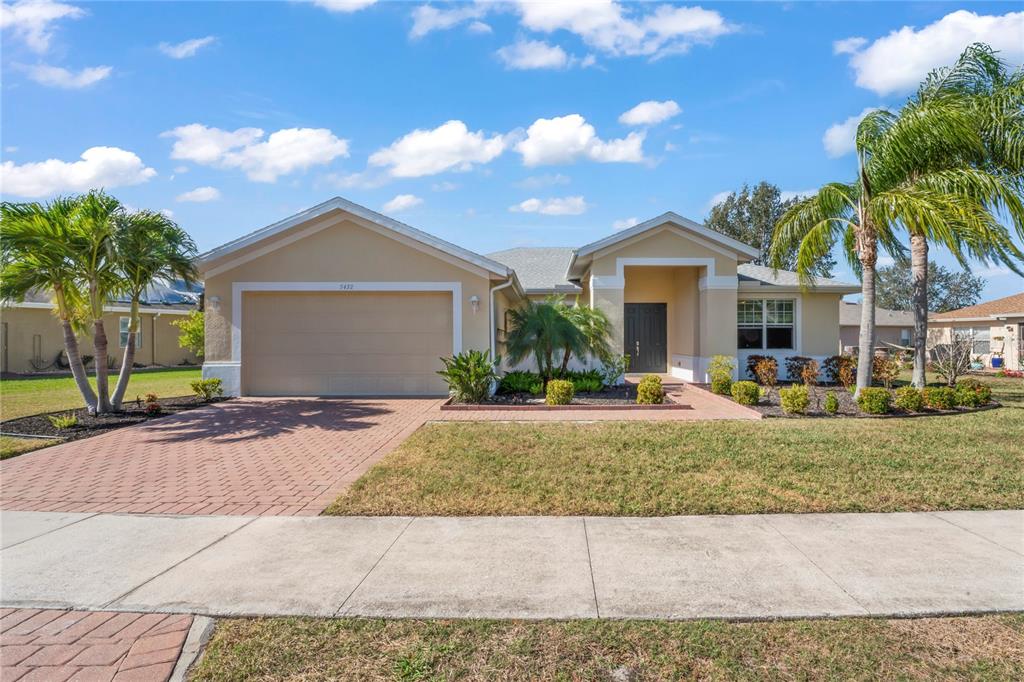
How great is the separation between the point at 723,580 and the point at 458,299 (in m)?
10.7

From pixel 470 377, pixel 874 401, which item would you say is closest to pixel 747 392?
pixel 874 401

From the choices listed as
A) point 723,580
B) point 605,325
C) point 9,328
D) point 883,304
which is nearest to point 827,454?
point 723,580

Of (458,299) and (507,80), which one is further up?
(507,80)

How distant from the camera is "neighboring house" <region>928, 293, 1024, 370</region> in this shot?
24344 millimetres

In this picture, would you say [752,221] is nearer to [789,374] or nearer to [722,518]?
[789,374]

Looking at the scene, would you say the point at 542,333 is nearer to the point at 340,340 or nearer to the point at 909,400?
the point at 340,340

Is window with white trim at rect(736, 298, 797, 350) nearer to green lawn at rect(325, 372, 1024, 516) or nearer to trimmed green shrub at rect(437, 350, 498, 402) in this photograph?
green lawn at rect(325, 372, 1024, 516)

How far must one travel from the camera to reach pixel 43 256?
1042 centimetres

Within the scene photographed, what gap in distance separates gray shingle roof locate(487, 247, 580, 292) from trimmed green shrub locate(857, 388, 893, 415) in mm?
10071

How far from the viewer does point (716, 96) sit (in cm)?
1332

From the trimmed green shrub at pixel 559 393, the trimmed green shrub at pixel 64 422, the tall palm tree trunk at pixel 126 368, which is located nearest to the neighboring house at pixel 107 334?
the tall palm tree trunk at pixel 126 368

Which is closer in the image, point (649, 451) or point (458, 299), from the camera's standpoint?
point (649, 451)

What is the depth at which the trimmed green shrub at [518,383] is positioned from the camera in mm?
14023

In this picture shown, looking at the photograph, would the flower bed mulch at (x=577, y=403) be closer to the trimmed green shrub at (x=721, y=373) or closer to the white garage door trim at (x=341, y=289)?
the trimmed green shrub at (x=721, y=373)
